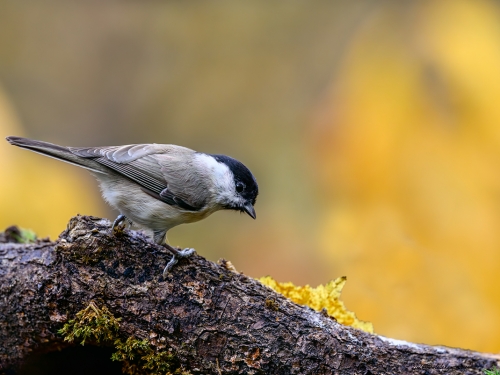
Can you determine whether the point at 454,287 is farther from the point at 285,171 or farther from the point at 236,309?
the point at 236,309

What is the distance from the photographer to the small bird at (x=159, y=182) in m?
3.34

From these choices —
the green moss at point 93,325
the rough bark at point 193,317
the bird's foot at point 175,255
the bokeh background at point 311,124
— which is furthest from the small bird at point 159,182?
the bokeh background at point 311,124

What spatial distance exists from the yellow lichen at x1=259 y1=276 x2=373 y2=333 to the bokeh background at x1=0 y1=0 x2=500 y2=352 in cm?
308

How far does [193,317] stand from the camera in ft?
9.09

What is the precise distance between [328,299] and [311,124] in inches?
206

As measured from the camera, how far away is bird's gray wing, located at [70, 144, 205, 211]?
133 inches

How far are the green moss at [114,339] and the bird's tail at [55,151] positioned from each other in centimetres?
111

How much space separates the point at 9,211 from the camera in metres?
7.50

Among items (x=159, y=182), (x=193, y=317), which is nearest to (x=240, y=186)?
(x=159, y=182)

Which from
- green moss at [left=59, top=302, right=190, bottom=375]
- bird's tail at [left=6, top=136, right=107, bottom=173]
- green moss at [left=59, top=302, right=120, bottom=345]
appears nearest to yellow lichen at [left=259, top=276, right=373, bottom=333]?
green moss at [left=59, top=302, right=190, bottom=375]

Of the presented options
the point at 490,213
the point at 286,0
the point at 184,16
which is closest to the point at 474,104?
the point at 490,213

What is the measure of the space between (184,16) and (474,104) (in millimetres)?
5485

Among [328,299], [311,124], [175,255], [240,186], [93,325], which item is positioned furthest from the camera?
[311,124]

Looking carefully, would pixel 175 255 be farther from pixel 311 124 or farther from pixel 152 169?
pixel 311 124
